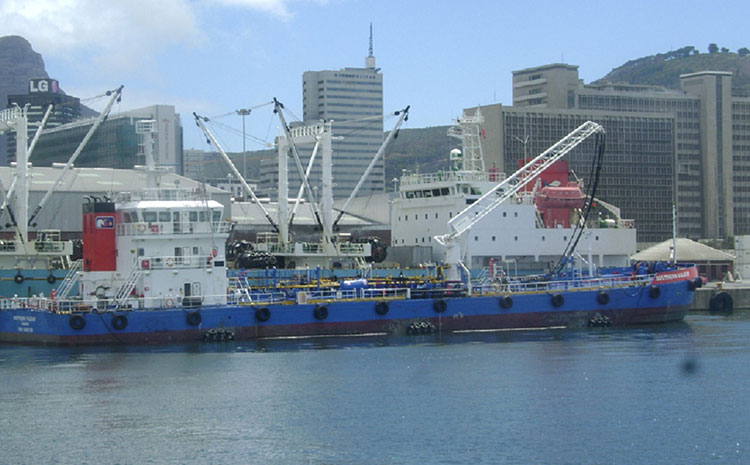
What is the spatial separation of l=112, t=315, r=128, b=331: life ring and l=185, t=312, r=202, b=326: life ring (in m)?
2.38

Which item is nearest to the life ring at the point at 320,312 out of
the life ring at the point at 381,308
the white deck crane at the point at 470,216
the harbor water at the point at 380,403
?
the harbor water at the point at 380,403

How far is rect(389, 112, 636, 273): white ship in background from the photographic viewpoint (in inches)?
2196

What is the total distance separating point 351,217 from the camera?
85.2 metres

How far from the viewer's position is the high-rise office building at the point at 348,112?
187 m

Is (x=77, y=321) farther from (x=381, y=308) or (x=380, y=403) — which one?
(x=380, y=403)

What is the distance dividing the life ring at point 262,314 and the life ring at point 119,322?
514cm

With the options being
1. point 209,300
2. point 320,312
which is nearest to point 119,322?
point 209,300

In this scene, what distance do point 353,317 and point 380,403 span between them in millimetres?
14210

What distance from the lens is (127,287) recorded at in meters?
42.6

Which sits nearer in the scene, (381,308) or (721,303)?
(381,308)

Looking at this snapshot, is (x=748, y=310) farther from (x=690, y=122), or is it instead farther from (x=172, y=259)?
(x=690, y=122)

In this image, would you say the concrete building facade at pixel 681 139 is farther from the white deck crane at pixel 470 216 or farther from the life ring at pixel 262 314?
the life ring at pixel 262 314

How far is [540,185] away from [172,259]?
25.1 m

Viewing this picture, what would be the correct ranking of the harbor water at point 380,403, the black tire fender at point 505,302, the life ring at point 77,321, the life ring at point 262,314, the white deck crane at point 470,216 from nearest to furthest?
the harbor water at point 380,403 < the life ring at point 77,321 < the life ring at point 262,314 < the black tire fender at point 505,302 < the white deck crane at point 470,216
